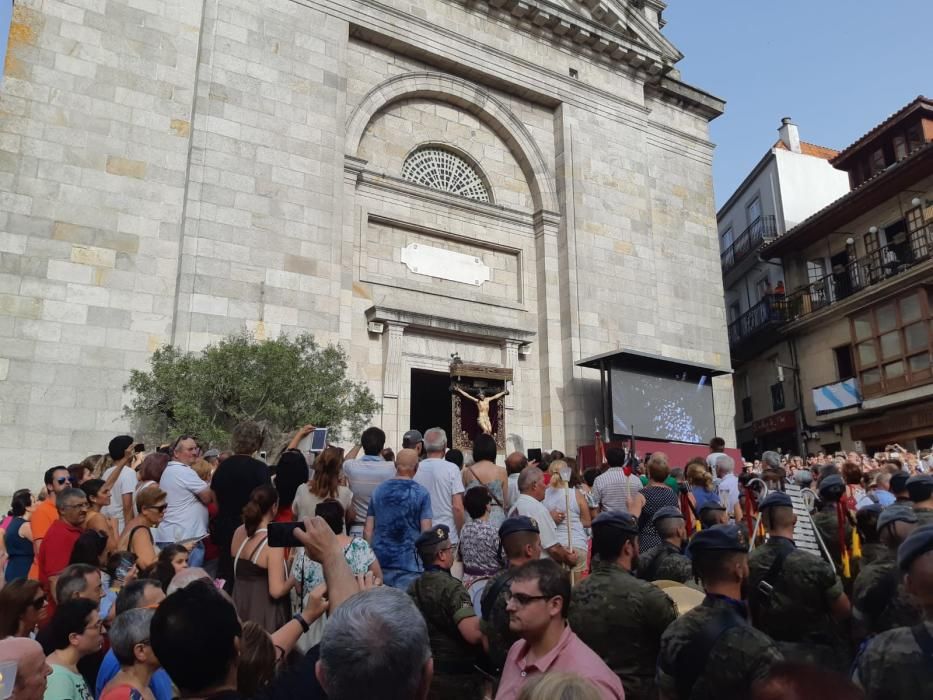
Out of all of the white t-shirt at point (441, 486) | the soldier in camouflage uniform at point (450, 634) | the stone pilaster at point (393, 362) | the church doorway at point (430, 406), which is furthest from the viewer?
the church doorway at point (430, 406)

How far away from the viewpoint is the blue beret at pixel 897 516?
4340 mm

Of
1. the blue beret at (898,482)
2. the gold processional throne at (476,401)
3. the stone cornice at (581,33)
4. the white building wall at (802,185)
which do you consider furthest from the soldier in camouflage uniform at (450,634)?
the white building wall at (802,185)

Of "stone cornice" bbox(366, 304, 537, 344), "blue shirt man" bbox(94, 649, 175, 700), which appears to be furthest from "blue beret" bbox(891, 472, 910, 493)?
"stone cornice" bbox(366, 304, 537, 344)

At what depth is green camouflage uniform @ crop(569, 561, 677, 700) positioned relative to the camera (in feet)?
11.2

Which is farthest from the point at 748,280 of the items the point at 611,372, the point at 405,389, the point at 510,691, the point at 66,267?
the point at 510,691

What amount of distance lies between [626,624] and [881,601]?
145 cm

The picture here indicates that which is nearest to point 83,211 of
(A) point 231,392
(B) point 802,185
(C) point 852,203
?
(A) point 231,392

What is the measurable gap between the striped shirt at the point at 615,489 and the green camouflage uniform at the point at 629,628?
401cm

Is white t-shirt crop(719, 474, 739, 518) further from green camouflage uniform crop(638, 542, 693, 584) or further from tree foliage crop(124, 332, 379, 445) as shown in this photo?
tree foliage crop(124, 332, 379, 445)

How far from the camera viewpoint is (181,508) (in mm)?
6188

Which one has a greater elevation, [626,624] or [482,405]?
[482,405]

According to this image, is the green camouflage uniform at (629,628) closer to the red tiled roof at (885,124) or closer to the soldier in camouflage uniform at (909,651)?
the soldier in camouflage uniform at (909,651)

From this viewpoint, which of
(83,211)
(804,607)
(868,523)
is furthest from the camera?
(83,211)

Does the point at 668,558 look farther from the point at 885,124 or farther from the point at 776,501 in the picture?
the point at 885,124
